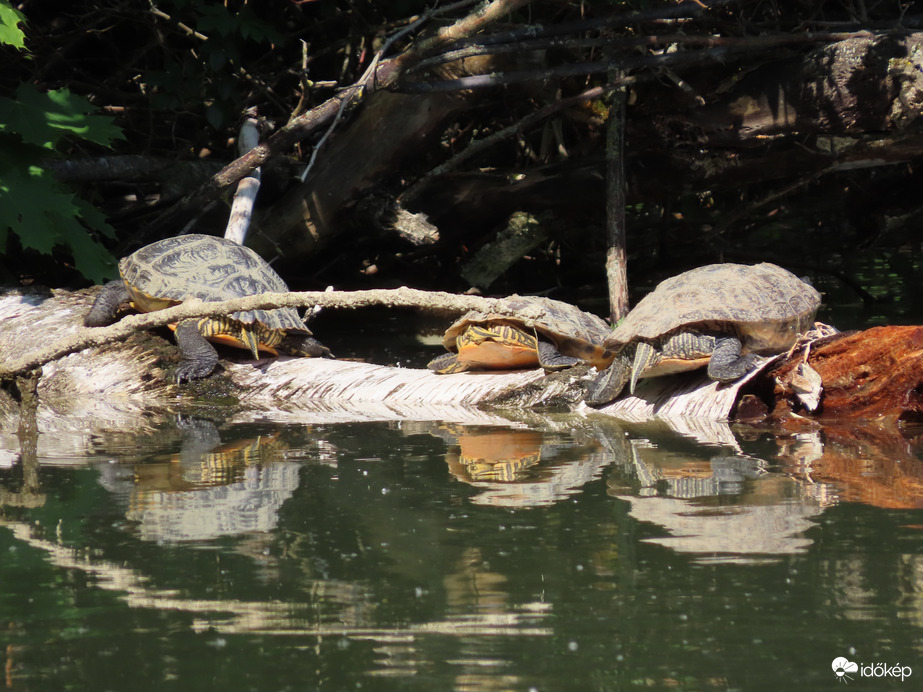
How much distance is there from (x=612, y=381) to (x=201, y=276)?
270cm

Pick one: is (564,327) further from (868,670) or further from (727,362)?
(868,670)

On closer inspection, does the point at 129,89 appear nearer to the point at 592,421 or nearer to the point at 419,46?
the point at 419,46

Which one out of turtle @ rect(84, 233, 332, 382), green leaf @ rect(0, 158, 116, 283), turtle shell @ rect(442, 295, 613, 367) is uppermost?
green leaf @ rect(0, 158, 116, 283)

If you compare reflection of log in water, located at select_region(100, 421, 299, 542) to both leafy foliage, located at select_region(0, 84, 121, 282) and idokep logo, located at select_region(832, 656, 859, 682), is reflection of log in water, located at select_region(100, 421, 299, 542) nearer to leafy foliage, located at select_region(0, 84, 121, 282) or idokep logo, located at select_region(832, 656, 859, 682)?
idokep logo, located at select_region(832, 656, 859, 682)

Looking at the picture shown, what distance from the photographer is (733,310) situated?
194 inches

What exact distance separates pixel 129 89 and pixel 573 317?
5690 millimetres

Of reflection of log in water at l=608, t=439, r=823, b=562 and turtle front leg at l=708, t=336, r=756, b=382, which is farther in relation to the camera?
turtle front leg at l=708, t=336, r=756, b=382

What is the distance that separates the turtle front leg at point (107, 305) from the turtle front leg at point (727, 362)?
→ 3.83 meters

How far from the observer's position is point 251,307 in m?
4.20

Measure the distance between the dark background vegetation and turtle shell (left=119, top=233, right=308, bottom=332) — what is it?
1.54 feet

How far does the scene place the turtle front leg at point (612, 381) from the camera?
5.15 m

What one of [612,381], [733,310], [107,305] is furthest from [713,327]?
[107,305]

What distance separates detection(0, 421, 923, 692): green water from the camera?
201 cm

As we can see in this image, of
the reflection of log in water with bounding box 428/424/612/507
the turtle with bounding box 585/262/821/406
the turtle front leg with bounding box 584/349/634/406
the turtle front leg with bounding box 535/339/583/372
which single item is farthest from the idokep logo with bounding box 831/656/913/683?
the turtle front leg with bounding box 535/339/583/372
